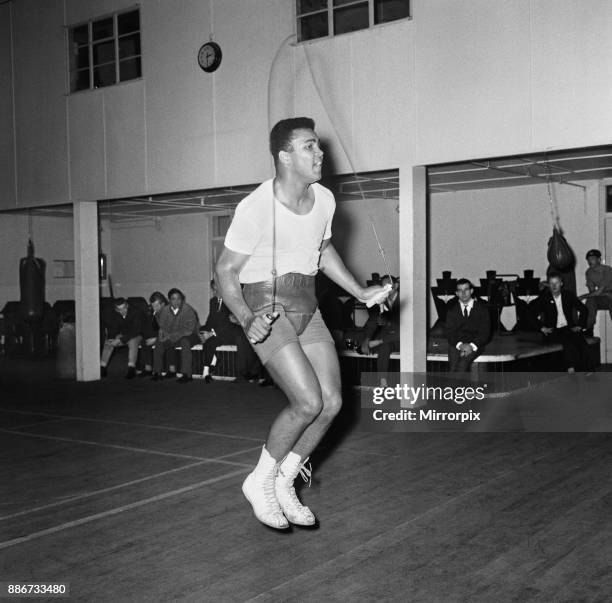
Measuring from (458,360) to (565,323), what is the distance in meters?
1.58

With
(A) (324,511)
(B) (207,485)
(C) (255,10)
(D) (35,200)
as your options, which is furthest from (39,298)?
(A) (324,511)

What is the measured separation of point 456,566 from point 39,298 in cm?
1003

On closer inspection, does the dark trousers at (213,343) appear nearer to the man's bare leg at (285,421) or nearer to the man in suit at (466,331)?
the man in suit at (466,331)

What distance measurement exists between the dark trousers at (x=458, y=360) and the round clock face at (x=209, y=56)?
3518 mm

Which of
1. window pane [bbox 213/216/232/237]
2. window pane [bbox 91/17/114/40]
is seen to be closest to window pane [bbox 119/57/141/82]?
window pane [bbox 213/216/232/237]

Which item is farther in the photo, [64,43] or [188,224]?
[188,224]

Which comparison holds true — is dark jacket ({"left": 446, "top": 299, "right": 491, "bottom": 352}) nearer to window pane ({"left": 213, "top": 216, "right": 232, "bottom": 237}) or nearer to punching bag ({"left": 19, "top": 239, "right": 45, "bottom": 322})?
punching bag ({"left": 19, "top": 239, "right": 45, "bottom": 322})

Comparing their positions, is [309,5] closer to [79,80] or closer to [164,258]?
[79,80]

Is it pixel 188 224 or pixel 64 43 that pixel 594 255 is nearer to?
pixel 64 43

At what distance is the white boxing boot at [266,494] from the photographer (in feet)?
10.4

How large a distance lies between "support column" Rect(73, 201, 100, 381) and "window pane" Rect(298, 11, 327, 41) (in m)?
3.30

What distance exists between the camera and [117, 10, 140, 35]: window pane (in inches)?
347

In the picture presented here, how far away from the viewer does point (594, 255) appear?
1035cm

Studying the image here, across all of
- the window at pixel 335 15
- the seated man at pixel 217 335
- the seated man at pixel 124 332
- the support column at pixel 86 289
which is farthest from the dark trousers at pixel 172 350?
the window at pixel 335 15
